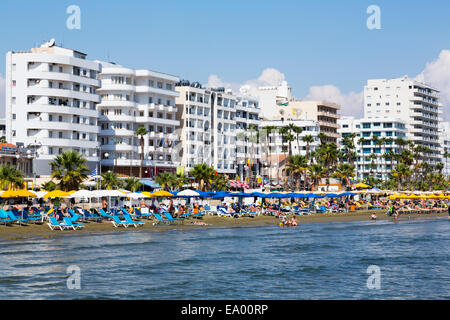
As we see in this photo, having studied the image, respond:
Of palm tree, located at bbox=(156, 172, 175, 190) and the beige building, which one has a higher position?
the beige building

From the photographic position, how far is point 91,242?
1606 inches

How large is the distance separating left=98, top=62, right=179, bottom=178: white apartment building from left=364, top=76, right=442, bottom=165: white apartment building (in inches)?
3768

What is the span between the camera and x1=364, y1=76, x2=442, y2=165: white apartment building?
188375mm

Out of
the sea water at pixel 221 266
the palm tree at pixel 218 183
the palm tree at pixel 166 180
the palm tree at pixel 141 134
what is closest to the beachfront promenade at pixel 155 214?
the palm tree at pixel 218 183

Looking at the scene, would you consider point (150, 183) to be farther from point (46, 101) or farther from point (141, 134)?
point (46, 101)

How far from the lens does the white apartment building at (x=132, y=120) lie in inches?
3962

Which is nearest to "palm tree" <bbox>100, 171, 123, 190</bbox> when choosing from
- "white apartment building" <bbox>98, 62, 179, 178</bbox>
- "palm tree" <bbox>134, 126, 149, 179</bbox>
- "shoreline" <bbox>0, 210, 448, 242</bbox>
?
"shoreline" <bbox>0, 210, 448, 242</bbox>

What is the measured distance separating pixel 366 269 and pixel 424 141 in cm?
16682

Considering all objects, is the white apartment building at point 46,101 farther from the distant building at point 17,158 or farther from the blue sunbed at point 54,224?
the blue sunbed at point 54,224

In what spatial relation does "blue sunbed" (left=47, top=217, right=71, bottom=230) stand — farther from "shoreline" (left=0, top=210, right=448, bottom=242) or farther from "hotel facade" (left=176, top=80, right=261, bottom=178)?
"hotel facade" (left=176, top=80, right=261, bottom=178)

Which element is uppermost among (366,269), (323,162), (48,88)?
(48,88)

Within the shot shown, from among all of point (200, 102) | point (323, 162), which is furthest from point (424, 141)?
point (200, 102)

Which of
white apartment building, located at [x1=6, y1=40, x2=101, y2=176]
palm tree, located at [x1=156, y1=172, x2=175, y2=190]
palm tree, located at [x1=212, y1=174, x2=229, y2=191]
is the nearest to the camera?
palm tree, located at [x1=156, y1=172, x2=175, y2=190]

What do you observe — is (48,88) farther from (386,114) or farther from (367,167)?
(386,114)
